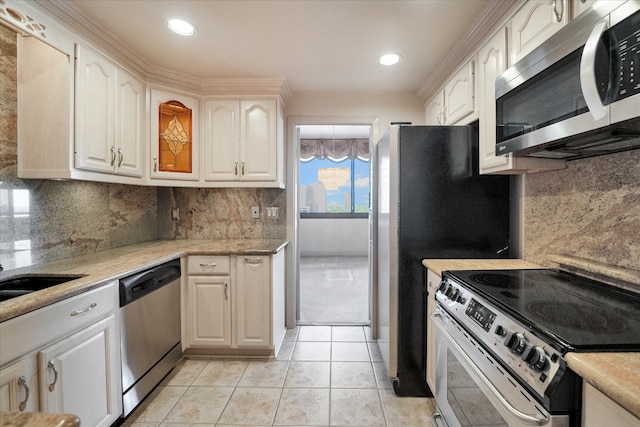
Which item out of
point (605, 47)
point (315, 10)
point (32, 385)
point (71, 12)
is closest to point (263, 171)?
point (315, 10)

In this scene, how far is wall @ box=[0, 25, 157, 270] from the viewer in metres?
1.67

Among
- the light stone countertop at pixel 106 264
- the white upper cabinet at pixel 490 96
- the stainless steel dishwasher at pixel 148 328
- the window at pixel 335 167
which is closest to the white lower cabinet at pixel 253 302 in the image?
the light stone countertop at pixel 106 264

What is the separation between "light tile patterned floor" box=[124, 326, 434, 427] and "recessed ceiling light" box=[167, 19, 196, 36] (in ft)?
7.76

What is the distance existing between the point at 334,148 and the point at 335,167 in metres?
0.43

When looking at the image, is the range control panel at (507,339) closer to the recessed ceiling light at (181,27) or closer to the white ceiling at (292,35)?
the white ceiling at (292,35)

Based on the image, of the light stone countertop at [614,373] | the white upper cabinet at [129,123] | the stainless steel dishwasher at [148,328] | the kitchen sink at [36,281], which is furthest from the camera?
the white upper cabinet at [129,123]

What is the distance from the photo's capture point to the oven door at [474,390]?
35.8 inches

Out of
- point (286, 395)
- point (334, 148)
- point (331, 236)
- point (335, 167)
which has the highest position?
point (334, 148)

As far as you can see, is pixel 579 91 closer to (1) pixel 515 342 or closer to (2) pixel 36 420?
(1) pixel 515 342

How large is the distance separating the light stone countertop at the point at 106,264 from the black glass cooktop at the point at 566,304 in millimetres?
1581

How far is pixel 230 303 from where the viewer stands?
243 cm

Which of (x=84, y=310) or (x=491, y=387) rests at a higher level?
(x=84, y=310)

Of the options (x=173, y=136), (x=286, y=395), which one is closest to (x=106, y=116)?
(x=173, y=136)

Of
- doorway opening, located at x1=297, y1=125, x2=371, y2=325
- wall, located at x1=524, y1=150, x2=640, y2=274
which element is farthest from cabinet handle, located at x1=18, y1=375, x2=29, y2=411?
doorway opening, located at x1=297, y1=125, x2=371, y2=325
